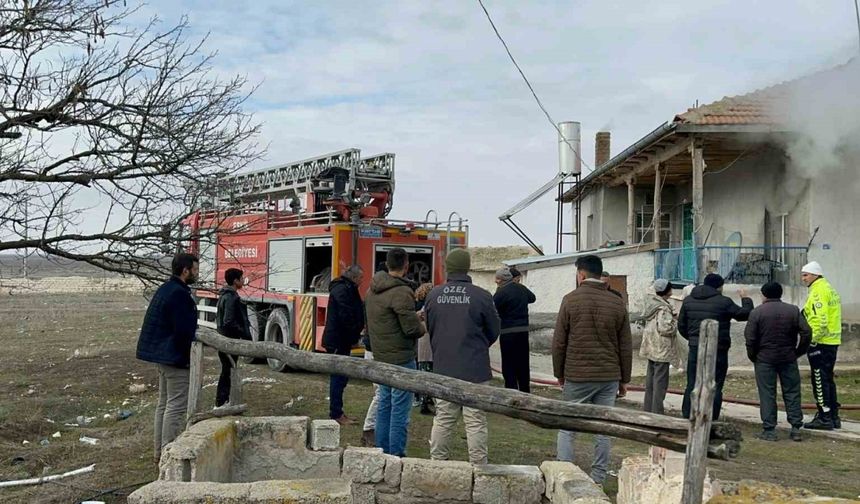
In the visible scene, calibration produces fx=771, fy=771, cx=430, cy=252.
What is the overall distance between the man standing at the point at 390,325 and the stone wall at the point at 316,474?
59 cm

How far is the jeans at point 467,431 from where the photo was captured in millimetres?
5824

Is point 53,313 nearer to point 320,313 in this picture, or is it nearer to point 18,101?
point 320,313

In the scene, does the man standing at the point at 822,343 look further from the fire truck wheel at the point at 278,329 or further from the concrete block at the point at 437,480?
the fire truck wheel at the point at 278,329

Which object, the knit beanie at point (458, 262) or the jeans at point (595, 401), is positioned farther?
the knit beanie at point (458, 262)

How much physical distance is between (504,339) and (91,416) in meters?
5.11

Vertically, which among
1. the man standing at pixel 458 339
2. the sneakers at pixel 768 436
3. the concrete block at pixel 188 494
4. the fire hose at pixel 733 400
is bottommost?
the sneakers at pixel 768 436

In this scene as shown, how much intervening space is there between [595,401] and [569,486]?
1.40 metres

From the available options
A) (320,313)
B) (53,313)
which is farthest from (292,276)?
(53,313)

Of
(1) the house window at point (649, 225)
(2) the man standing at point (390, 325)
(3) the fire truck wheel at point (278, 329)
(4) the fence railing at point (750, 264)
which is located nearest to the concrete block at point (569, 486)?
(2) the man standing at point (390, 325)

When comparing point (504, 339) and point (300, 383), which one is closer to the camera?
point (504, 339)

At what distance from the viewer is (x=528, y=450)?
24.6 feet

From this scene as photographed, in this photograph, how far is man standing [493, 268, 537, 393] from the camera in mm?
9461

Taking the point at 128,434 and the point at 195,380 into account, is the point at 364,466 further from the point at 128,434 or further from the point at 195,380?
the point at 128,434

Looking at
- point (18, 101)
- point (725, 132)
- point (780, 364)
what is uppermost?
point (725, 132)
